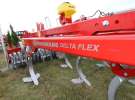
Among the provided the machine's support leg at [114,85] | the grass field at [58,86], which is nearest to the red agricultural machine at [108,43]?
the machine's support leg at [114,85]

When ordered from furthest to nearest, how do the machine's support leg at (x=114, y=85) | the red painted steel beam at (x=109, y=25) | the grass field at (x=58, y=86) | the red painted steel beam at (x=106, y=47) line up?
the grass field at (x=58, y=86), the red painted steel beam at (x=109, y=25), the machine's support leg at (x=114, y=85), the red painted steel beam at (x=106, y=47)

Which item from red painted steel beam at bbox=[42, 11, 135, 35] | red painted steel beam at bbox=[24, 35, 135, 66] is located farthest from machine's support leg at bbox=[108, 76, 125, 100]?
red painted steel beam at bbox=[42, 11, 135, 35]

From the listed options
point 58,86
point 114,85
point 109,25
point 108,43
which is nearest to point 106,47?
point 108,43

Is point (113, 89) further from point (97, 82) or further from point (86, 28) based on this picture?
point (97, 82)

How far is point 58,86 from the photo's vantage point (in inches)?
140

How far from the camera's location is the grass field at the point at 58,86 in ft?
9.95

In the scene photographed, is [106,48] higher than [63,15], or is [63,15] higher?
[63,15]

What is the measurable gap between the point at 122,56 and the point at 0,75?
13.4 ft

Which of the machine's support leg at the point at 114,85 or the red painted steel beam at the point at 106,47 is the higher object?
the red painted steel beam at the point at 106,47

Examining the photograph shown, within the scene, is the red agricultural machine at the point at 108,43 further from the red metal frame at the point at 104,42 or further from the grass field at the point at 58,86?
the grass field at the point at 58,86

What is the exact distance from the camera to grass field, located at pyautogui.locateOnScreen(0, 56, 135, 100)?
3.03 meters

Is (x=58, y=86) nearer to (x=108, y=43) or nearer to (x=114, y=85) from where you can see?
(x=114, y=85)

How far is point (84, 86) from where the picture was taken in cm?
342

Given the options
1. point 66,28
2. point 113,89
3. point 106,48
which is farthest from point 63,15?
point 106,48
